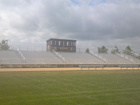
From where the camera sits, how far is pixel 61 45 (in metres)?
44.4

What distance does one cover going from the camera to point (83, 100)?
251 inches

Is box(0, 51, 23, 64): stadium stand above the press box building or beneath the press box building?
beneath

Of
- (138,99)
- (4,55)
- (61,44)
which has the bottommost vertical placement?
(138,99)

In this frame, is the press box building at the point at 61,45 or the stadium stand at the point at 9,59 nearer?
the stadium stand at the point at 9,59

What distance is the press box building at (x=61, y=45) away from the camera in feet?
143

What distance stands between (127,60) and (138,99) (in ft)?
123

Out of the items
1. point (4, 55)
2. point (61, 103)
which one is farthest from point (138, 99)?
point (4, 55)

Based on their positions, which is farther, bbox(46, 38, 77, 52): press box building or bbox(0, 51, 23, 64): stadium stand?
bbox(46, 38, 77, 52): press box building

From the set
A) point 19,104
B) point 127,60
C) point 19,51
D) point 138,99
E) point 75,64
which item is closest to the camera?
point 19,104

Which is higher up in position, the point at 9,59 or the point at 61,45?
the point at 61,45

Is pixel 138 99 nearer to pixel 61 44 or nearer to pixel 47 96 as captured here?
pixel 47 96

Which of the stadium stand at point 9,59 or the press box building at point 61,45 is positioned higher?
the press box building at point 61,45

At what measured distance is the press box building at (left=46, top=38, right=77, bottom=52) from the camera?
43.5 meters

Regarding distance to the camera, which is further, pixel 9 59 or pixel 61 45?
pixel 61 45
